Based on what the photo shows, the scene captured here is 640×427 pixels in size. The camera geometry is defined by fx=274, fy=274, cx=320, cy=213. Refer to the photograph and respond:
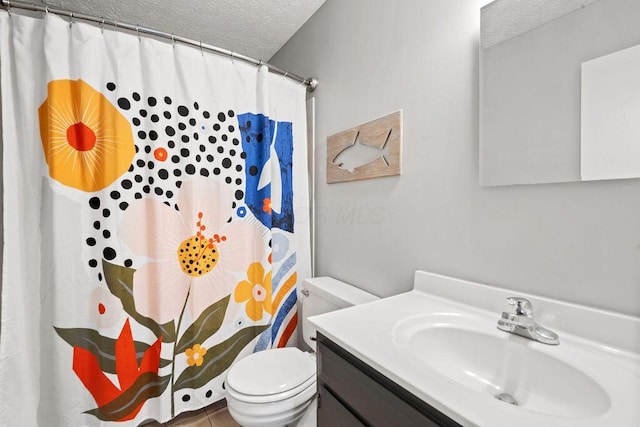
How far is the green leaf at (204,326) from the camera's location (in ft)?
4.75

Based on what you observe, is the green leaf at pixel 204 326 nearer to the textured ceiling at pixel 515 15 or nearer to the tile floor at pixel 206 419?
the tile floor at pixel 206 419

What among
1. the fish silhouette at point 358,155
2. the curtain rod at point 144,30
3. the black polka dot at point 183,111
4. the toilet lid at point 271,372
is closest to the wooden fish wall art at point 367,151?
the fish silhouette at point 358,155

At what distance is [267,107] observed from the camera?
5.30 ft

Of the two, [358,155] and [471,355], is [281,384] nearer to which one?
[471,355]

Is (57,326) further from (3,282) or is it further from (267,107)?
(267,107)

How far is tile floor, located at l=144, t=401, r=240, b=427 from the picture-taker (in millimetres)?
1503

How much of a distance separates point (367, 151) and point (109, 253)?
1.32 m

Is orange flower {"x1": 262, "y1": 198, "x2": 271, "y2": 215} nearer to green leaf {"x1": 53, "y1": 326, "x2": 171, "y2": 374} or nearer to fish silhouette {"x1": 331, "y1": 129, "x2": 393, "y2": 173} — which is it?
fish silhouette {"x1": 331, "y1": 129, "x2": 393, "y2": 173}

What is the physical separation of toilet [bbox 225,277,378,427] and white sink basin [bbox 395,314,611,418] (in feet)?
1.52

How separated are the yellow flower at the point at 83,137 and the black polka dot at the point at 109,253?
0.28m

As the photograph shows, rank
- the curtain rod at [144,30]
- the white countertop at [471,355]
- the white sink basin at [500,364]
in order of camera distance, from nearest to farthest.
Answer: the white countertop at [471,355]
the white sink basin at [500,364]
the curtain rod at [144,30]

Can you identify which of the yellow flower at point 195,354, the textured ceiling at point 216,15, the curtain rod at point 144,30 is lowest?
the yellow flower at point 195,354

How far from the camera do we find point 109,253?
1270 millimetres

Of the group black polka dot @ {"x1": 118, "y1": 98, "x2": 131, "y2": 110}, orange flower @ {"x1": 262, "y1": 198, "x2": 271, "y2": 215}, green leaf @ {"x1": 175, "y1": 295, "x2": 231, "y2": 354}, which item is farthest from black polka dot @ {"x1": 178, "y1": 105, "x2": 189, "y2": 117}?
green leaf @ {"x1": 175, "y1": 295, "x2": 231, "y2": 354}
